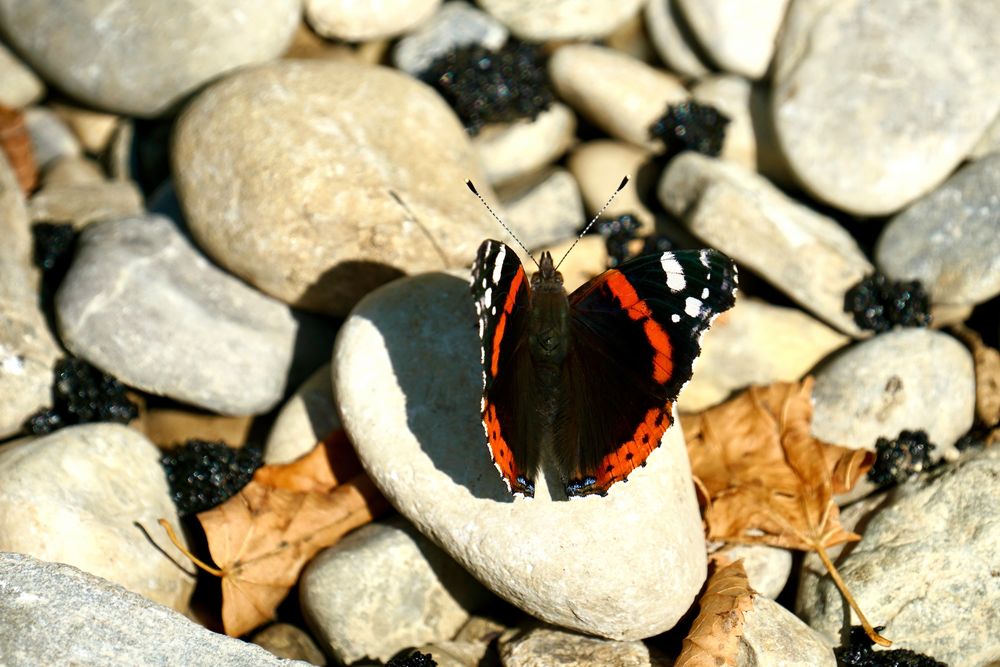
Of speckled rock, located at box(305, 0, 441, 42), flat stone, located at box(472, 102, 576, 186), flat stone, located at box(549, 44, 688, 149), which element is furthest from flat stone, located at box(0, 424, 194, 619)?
flat stone, located at box(549, 44, 688, 149)

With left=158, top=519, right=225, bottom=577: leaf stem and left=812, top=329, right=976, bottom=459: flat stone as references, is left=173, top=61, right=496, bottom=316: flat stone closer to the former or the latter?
left=158, top=519, right=225, bottom=577: leaf stem

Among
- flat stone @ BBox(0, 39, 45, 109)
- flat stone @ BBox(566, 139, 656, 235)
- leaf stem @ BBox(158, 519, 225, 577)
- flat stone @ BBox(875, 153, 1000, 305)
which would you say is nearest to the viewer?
leaf stem @ BBox(158, 519, 225, 577)

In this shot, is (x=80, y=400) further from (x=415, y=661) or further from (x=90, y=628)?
(x=415, y=661)

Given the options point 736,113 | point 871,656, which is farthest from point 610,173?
point 871,656

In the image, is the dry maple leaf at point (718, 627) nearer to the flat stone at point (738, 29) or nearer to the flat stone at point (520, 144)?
the flat stone at point (520, 144)

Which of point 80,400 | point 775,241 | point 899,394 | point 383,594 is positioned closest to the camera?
point 383,594

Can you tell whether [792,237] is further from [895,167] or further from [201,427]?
[201,427]
